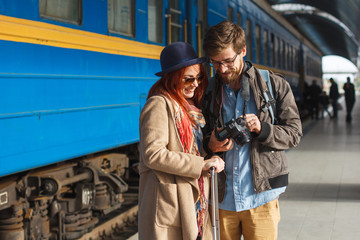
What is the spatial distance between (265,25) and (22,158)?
989 centimetres

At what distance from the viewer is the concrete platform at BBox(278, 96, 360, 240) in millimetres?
5090

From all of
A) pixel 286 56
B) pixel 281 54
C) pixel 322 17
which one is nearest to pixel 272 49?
pixel 281 54

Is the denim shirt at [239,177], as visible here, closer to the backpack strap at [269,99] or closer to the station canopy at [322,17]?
the backpack strap at [269,99]

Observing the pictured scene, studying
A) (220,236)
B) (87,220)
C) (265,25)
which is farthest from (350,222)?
(265,25)

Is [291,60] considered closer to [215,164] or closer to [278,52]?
[278,52]

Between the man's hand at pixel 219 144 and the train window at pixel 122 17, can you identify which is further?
the train window at pixel 122 17

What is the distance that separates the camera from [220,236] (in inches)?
103

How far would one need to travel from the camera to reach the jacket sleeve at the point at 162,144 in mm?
2213

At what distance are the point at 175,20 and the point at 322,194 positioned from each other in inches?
114

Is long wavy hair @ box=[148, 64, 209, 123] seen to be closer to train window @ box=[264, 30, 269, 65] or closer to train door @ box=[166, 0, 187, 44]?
train door @ box=[166, 0, 187, 44]

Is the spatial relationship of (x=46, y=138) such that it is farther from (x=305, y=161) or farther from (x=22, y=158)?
(x=305, y=161)

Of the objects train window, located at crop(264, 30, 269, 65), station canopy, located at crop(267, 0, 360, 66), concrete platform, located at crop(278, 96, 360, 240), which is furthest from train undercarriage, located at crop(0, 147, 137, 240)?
station canopy, located at crop(267, 0, 360, 66)

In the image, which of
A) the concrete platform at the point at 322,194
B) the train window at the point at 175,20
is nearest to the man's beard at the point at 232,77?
the concrete platform at the point at 322,194

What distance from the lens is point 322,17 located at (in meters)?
34.2
